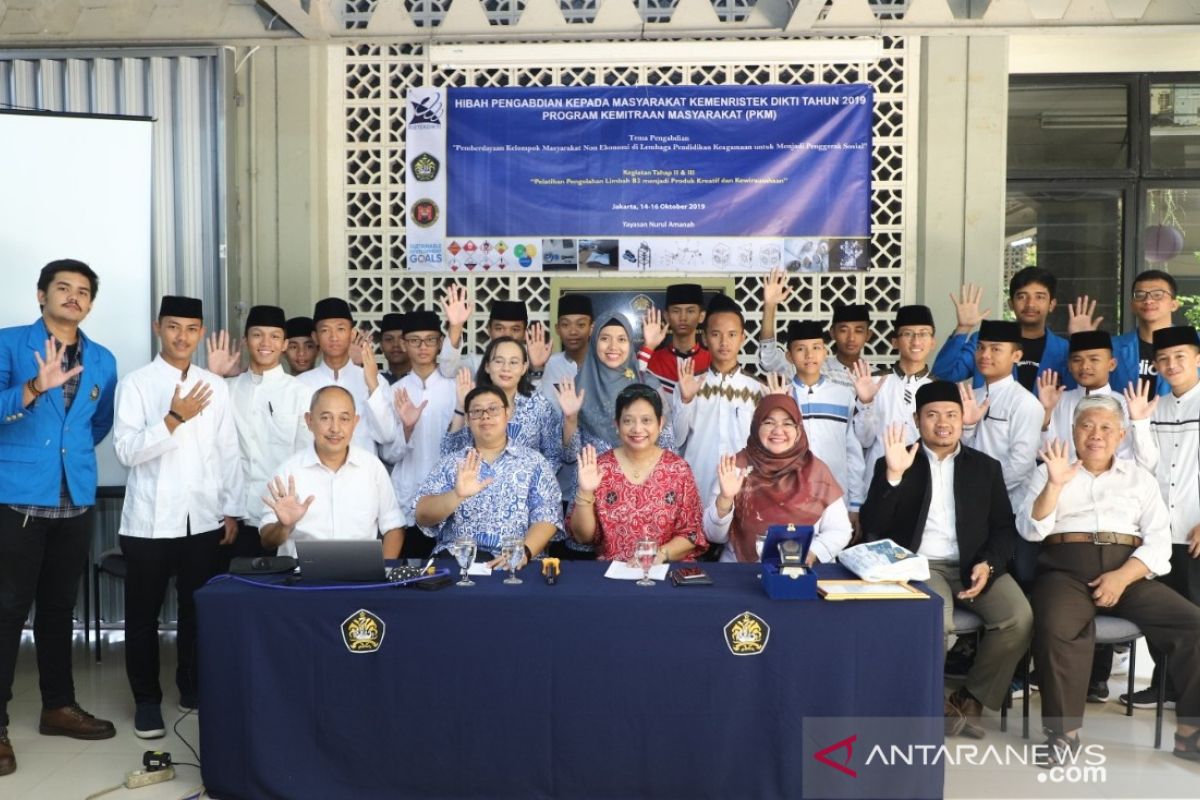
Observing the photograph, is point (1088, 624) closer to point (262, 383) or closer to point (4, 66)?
point (262, 383)

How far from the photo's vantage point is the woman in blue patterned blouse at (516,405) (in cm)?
361

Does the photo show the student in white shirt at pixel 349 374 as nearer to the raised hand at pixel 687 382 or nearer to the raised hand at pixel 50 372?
the raised hand at pixel 50 372

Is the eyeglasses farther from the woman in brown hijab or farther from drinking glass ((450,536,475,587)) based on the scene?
the woman in brown hijab

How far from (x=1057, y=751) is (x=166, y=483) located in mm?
3211

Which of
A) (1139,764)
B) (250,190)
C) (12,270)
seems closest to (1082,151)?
(1139,764)

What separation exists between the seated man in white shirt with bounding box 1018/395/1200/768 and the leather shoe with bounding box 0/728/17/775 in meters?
3.41

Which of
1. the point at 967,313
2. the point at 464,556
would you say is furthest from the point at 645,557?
the point at 967,313

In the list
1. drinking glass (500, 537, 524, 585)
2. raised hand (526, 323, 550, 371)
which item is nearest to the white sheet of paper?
drinking glass (500, 537, 524, 585)

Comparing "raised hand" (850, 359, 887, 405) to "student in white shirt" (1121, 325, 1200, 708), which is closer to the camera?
"student in white shirt" (1121, 325, 1200, 708)

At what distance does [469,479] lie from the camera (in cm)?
313

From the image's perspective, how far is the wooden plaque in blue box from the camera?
2.64m

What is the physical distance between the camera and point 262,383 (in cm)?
402

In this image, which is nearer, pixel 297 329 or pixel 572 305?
pixel 572 305

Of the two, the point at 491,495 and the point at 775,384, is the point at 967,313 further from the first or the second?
the point at 491,495
